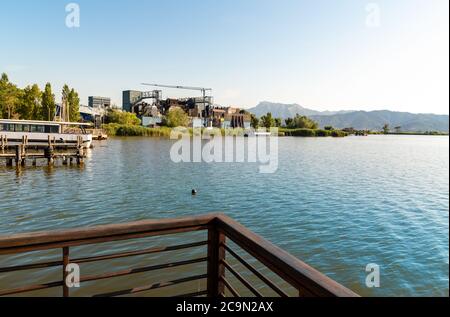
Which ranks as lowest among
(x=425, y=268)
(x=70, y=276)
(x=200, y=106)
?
(x=425, y=268)

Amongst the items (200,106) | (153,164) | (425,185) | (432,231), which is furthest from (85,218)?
(200,106)

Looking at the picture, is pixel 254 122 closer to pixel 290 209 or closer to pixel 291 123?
pixel 291 123

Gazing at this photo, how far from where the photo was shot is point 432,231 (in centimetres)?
1433

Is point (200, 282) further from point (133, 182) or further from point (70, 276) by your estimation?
point (133, 182)

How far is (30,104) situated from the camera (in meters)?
62.5

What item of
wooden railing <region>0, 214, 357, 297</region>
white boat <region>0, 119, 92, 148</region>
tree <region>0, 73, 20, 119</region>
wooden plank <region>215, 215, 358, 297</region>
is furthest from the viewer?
tree <region>0, 73, 20, 119</region>

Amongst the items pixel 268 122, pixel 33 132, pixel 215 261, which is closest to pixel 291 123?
pixel 268 122

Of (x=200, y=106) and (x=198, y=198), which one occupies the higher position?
(x=200, y=106)

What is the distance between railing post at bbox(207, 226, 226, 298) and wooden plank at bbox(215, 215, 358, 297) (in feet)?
1.07

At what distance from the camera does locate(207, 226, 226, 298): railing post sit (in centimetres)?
379

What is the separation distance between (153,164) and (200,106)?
11456 cm

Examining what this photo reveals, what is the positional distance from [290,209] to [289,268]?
14.7 meters

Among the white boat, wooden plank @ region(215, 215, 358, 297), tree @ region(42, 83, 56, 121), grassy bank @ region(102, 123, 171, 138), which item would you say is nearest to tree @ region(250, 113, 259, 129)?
grassy bank @ region(102, 123, 171, 138)

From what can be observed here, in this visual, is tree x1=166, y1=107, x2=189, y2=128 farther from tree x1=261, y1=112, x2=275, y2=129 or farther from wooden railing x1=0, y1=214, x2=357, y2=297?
wooden railing x1=0, y1=214, x2=357, y2=297
